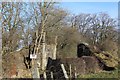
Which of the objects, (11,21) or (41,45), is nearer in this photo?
(11,21)

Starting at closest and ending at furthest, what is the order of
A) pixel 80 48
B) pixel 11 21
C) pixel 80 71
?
pixel 80 71 → pixel 11 21 → pixel 80 48

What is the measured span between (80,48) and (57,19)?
5.08 metres

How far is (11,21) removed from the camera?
20.1m

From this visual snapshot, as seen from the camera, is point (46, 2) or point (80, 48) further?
point (46, 2)

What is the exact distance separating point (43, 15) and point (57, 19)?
1.57 m

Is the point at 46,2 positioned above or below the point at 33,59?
above

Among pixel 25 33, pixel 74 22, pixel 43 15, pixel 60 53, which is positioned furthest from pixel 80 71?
pixel 74 22

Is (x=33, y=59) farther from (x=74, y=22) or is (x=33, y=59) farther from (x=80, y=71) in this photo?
(x=74, y=22)

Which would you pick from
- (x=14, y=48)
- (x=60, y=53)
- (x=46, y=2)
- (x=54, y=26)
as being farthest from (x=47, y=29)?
(x=14, y=48)

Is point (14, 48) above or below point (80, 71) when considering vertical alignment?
above

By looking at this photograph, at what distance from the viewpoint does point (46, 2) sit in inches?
988

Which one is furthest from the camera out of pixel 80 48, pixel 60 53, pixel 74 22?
pixel 74 22

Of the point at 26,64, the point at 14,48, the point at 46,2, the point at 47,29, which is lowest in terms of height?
the point at 26,64

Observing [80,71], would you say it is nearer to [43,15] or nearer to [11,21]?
[11,21]
